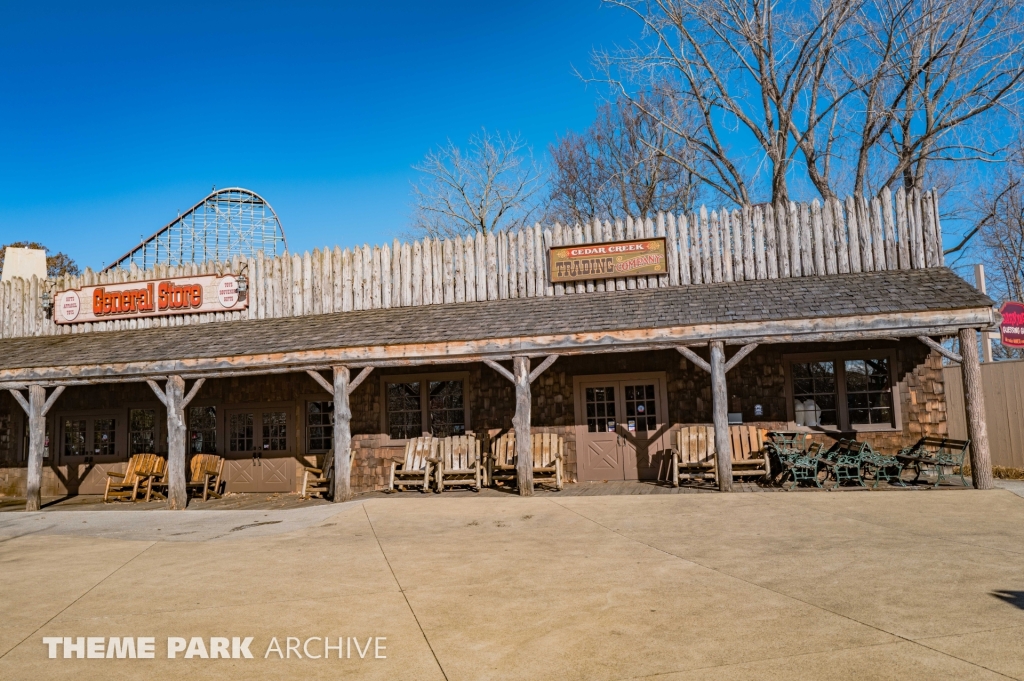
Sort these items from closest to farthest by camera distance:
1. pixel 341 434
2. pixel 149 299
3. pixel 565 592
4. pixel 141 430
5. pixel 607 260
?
pixel 565 592 < pixel 341 434 < pixel 607 260 < pixel 149 299 < pixel 141 430

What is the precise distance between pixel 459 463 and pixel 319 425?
341 centimetres

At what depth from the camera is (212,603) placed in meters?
6.07

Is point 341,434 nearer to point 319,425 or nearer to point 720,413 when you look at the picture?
point 319,425

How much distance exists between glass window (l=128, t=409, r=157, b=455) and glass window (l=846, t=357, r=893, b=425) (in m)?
13.9

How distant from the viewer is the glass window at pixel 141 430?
53.1ft

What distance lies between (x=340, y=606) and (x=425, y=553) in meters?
2.14

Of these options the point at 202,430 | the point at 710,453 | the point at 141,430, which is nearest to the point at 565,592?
the point at 710,453

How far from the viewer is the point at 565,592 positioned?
600 cm

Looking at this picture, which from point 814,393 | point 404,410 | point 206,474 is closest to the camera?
point 814,393

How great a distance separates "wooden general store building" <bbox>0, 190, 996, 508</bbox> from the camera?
1193 cm

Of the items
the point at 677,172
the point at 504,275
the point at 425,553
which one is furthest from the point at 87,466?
the point at 677,172

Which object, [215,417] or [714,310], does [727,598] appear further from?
[215,417]

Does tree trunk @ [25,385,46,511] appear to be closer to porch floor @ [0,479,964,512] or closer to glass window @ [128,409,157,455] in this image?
porch floor @ [0,479,964,512]

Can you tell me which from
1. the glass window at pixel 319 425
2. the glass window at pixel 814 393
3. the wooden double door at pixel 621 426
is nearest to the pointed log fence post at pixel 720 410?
the wooden double door at pixel 621 426
